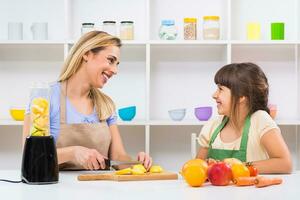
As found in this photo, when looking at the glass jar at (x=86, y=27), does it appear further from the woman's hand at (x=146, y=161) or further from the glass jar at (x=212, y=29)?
the woman's hand at (x=146, y=161)

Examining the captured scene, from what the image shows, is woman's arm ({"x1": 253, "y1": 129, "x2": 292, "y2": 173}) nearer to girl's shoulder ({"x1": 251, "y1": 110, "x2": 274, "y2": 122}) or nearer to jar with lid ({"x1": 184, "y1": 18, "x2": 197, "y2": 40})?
girl's shoulder ({"x1": 251, "y1": 110, "x2": 274, "y2": 122})

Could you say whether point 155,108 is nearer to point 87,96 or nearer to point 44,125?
point 87,96

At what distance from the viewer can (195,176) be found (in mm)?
2090

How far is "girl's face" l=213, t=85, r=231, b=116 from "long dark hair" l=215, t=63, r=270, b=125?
15 millimetres

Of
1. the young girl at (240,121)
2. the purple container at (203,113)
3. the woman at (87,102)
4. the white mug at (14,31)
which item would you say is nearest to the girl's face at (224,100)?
the young girl at (240,121)

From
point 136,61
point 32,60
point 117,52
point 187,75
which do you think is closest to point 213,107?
point 187,75

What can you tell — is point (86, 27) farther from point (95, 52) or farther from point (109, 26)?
point (95, 52)

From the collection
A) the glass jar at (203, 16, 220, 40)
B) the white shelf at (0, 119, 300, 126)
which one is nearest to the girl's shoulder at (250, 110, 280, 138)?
the white shelf at (0, 119, 300, 126)

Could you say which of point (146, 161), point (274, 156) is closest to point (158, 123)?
point (274, 156)

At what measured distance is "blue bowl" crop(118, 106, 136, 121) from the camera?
4.34 metres

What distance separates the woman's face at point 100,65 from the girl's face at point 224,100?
0.52 metres

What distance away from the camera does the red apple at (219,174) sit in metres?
2.11

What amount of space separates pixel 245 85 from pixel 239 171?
0.99 metres

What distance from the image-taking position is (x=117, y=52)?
3.10 metres
